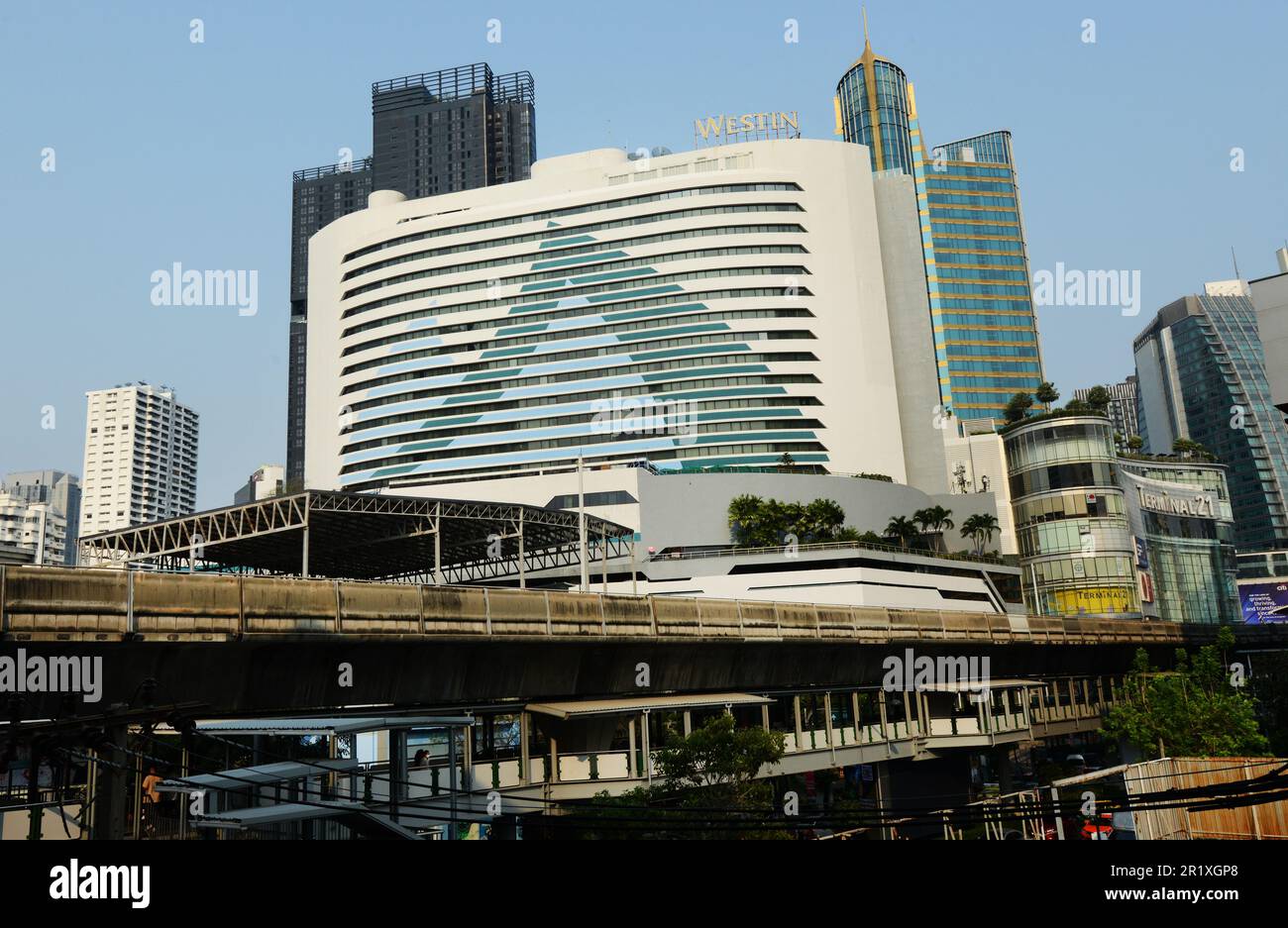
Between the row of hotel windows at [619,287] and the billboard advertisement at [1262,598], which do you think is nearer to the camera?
the row of hotel windows at [619,287]

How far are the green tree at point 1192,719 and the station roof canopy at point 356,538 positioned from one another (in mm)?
30733

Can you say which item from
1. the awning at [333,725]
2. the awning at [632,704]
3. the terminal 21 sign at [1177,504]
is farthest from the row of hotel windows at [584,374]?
the awning at [333,725]

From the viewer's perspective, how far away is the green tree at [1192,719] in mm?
43875

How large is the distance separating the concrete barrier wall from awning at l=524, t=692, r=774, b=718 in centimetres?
218

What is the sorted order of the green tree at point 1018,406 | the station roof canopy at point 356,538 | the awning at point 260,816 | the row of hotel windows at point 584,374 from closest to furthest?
the awning at point 260,816
the station roof canopy at point 356,538
the green tree at point 1018,406
the row of hotel windows at point 584,374

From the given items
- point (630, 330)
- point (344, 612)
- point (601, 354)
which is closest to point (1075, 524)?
point (630, 330)

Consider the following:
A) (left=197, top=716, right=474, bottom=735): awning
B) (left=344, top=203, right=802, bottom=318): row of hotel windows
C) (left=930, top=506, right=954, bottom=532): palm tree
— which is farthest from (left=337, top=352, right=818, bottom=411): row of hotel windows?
(left=197, top=716, right=474, bottom=735): awning

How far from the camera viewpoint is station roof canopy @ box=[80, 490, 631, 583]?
54.7 m

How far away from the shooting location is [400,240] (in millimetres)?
142500

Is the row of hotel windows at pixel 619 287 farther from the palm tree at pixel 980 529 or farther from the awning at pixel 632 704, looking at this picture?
the awning at pixel 632 704

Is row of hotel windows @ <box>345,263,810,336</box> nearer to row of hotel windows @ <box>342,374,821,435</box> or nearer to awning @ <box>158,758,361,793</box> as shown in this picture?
row of hotel windows @ <box>342,374,821,435</box>
